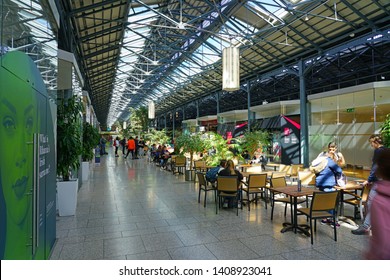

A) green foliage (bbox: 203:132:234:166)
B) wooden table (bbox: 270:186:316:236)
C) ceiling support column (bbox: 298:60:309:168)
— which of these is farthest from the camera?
Result: ceiling support column (bbox: 298:60:309:168)

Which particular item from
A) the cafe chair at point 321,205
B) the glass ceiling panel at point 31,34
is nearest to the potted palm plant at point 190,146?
the cafe chair at point 321,205

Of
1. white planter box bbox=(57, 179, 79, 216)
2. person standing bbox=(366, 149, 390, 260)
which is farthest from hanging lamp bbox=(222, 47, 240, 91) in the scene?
person standing bbox=(366, 149, 390, 260)

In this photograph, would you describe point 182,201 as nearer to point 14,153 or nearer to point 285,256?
point 285,256

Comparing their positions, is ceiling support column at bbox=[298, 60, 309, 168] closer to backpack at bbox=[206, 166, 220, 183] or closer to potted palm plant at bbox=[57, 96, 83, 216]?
backpack at bbox=[206, 166, 220, 183]

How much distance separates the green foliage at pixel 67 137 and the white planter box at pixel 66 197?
8.9 inches

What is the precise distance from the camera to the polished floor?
11.6ft

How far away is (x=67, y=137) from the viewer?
495 cm

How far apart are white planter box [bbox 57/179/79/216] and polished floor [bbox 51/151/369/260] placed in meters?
0.20

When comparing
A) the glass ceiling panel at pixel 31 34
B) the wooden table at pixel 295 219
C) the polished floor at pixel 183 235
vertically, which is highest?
the glass ceiling panel at pixel 31 34

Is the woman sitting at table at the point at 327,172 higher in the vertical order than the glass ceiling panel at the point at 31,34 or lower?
lower

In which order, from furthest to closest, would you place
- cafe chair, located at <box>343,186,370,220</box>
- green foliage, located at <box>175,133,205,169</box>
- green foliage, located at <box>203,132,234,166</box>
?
green foliage, located at <box>175,133,205,169</box>, green foliage, located at <box>203,132,234,166</box>, cafe chair, located at <box>343,186,370,220</box>

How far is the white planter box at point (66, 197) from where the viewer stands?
5.32 m

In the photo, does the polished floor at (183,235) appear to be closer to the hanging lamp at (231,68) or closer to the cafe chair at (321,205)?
the cafe chair at (321,205)
